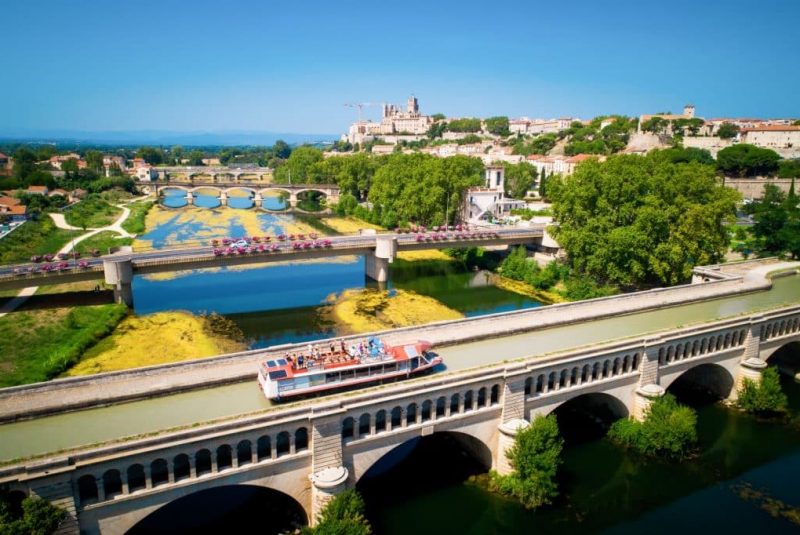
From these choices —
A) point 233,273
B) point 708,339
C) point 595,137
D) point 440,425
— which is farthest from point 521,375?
point 595,137

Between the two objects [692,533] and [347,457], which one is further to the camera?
[692,533]

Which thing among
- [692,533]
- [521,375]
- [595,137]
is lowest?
[692,533]

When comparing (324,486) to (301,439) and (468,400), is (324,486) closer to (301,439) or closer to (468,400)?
(301,439)

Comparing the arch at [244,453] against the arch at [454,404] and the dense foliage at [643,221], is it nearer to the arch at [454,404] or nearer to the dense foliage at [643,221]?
the arch at [454,404]

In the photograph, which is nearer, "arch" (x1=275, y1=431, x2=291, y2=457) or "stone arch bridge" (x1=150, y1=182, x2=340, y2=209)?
"arch" (x1=275, y1=431, x2=291, y2=457)

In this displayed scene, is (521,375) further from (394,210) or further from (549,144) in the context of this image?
(549,144)

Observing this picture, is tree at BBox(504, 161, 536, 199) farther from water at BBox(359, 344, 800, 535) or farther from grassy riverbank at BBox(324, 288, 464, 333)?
water at BBox(359, 344, 800, 535)

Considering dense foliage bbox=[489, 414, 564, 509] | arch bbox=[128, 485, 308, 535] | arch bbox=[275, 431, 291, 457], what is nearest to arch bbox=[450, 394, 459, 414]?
dense foliage bbox=[489, 414, 564, 509]

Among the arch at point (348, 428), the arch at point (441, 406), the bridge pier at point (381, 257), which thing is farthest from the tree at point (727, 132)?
the arch at point (348, 428)
